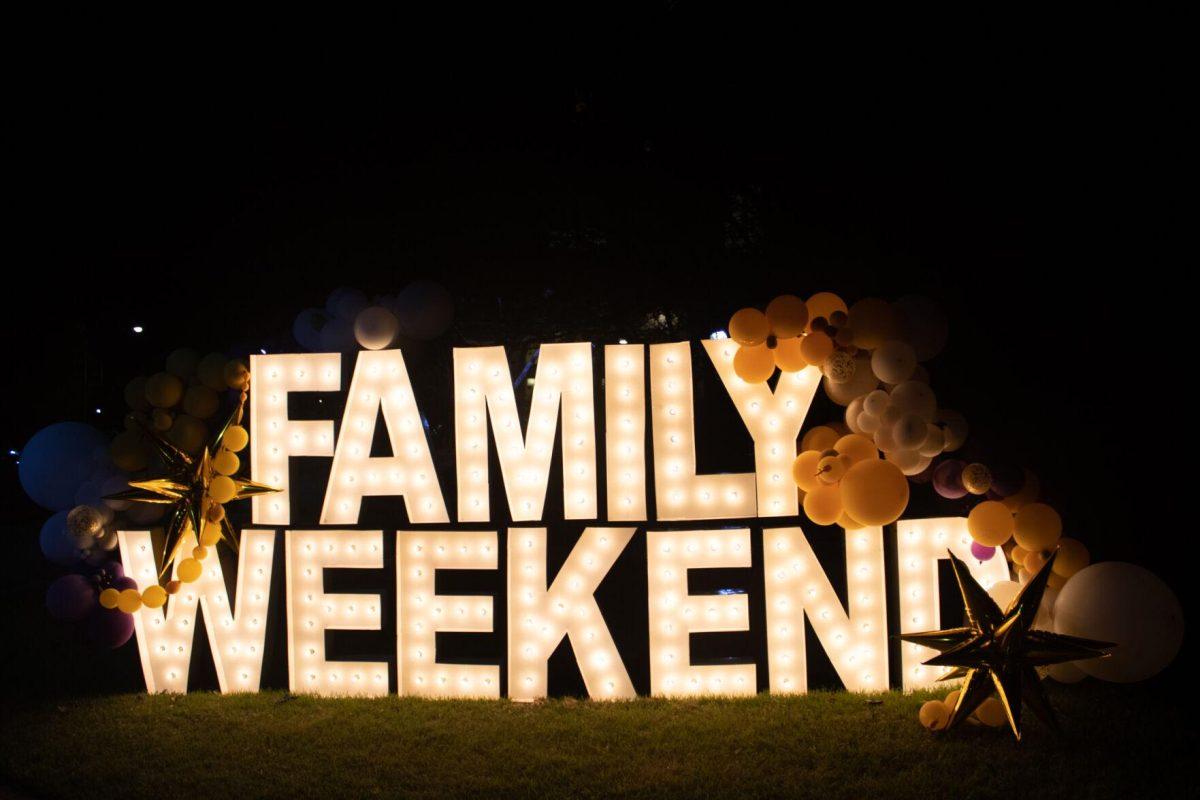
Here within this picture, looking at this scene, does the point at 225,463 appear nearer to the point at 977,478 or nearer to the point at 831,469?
the point at 831,469

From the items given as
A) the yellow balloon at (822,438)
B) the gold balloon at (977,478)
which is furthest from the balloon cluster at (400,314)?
the gold balloon at (977,478)

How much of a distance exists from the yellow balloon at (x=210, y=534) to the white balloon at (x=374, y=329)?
1621 millimetres

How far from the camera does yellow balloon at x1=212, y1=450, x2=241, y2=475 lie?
231 inches

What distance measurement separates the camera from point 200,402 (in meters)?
6.08

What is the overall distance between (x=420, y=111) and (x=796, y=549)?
5.94 m

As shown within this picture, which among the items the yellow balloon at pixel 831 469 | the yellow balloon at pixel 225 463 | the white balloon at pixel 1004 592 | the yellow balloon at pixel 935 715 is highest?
the yellow balloon at pixel 225 463

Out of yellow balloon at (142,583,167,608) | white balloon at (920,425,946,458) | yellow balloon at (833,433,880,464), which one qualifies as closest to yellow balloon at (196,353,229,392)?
yellow balloon at (142,583,167,608)

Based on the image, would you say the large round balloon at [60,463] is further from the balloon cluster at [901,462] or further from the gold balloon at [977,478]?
the gold balloon at [977,478]

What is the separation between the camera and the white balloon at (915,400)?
17.1 feet

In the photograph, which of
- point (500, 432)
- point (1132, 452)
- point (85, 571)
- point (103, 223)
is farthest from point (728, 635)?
point (103, 223)

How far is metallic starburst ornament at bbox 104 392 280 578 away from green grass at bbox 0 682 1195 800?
1.15 meters

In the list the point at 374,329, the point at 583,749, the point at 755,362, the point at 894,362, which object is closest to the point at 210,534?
the point at 374,329

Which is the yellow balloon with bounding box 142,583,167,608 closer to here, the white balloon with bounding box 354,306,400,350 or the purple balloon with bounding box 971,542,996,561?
the white balloon with bounding box 354,306,400,350

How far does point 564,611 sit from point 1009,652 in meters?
2.67
